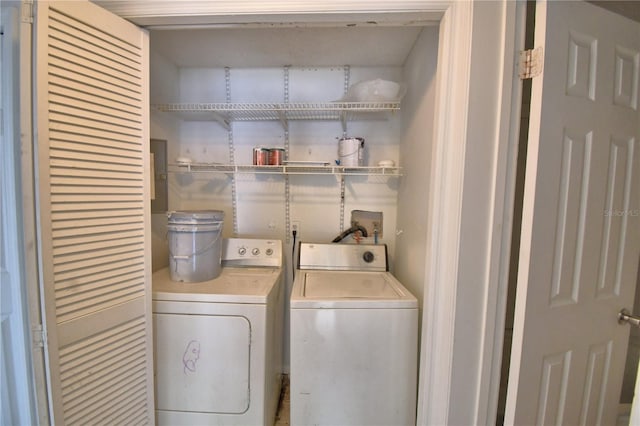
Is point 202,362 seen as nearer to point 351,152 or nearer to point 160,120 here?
point 351,152

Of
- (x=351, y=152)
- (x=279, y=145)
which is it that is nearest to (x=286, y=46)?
(x=279, y=145)

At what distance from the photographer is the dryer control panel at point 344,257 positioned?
183cm

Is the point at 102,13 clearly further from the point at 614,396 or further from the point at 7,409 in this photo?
the point at 614,396

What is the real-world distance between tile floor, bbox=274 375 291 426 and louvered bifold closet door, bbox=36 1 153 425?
83cm

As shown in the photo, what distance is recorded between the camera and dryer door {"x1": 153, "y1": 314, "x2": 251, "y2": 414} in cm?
131

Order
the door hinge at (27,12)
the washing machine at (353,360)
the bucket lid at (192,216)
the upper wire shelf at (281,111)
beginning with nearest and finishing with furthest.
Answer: the door hinge at (27,12)
the washing machine at (353,360)
the bucket lid at (192,216)
the upper wire shelf at (281,111)

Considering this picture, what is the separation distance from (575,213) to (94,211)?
191cm

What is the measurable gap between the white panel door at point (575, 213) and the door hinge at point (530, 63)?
0.02 m

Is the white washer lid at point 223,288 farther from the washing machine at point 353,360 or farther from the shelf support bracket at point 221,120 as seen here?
the shelf support bracket at point 221,120

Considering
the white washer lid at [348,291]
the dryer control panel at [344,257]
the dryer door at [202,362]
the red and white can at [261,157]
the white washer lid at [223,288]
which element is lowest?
the dryer door at [202,362]

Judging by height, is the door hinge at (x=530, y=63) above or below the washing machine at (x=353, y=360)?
above

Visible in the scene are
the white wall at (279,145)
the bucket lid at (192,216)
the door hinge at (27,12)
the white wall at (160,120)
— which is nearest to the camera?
the door hinge at (27,12)

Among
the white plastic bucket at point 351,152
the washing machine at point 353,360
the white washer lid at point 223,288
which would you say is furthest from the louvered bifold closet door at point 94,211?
the white plastic bucket at point 351,152

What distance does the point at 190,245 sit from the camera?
4.91 feet
